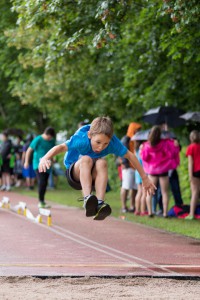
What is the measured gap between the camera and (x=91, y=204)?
9.55 m

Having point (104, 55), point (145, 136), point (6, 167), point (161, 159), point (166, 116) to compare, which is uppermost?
point (104, 55)

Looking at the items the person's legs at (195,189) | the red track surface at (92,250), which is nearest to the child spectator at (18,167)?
the red track surface at (92,250)

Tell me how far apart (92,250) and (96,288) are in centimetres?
334

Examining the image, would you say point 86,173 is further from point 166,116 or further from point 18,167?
point 18,167

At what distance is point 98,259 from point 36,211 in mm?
8395

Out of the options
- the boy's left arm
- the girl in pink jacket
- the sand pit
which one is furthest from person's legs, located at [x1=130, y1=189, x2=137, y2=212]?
the sand pit

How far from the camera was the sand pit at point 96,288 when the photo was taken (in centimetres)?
777

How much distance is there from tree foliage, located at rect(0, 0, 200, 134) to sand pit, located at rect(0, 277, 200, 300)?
18.9 ft

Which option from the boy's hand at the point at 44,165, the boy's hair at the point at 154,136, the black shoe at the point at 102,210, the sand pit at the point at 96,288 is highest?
the boy's hair at the point at 154,136

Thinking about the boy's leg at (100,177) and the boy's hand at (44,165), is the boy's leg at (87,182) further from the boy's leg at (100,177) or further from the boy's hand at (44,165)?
the boy's hand at (44,165)

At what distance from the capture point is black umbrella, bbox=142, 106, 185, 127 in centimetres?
1958

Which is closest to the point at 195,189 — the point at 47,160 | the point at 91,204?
the point at 91,204

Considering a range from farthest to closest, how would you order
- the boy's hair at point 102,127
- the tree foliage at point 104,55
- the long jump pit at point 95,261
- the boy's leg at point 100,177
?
1. the tree foliage at point 104,55
2. the boy's leg at point 100,177
3. the boy's hair at point 102,127
4. the long jump pit at point 95,261

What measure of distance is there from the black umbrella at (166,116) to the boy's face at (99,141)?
32.9 ft
